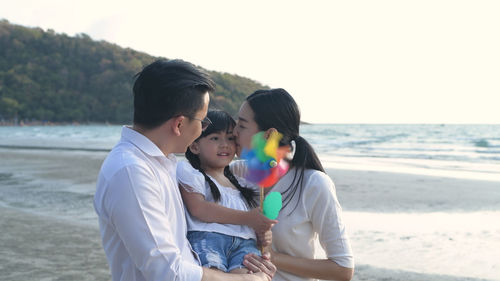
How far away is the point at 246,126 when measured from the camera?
2180mm

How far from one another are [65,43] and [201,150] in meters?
74.6

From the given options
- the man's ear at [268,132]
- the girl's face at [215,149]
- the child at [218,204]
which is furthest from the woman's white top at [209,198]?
the man's ear at [268,132]

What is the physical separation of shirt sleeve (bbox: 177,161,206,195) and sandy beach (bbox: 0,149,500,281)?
8.64 ft

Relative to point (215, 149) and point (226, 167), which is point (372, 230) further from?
point (215, 149)

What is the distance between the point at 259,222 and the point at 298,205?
244mm

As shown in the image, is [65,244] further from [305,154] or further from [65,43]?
[65,43]

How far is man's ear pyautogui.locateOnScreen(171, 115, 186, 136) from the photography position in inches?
63.2

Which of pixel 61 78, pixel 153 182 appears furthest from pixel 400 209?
pixel 61 78

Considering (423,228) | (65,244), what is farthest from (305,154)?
(423,228)

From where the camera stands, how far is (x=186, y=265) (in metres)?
1.49

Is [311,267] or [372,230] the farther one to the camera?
[372,230]

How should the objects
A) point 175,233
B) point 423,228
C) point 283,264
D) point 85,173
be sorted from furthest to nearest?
point 85,173
point 423,228
point 283,264
point 175,233

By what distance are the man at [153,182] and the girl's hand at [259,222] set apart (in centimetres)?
25

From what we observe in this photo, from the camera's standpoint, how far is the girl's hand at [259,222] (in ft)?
6.47
